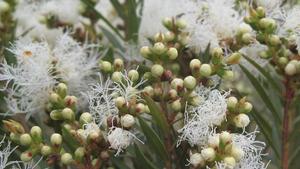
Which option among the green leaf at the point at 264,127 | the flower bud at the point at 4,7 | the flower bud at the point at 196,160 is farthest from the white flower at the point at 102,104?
the flower bud at the point at 4,7

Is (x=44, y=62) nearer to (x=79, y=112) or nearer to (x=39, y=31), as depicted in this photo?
(x=79, y=112)

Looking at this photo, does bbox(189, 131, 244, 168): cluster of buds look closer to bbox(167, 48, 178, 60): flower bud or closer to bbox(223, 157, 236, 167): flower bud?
bbox(223, 157, 236, 167): flower bud

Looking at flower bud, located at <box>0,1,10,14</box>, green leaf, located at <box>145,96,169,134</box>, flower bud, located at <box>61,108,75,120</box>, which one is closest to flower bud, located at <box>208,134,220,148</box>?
green leaf, located at <box>145,96,169,134</box>

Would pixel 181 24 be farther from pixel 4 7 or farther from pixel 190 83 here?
pixel 4 7

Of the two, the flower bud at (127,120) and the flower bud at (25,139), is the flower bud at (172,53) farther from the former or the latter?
the flower bud at (25,139)

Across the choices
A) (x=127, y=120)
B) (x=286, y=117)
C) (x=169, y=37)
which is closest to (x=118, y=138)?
(x=127, y=120)

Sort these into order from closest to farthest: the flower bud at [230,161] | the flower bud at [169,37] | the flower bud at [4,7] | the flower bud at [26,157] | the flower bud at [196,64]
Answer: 1. the flower bud at [230,161]
2. the flower bud at [26,157]
3. the flower bud at [196,64]
4. the flower bud at [169,37]
5. the flower bud at [4,7]

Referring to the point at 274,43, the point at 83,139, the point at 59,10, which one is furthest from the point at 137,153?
the point at 59,10
